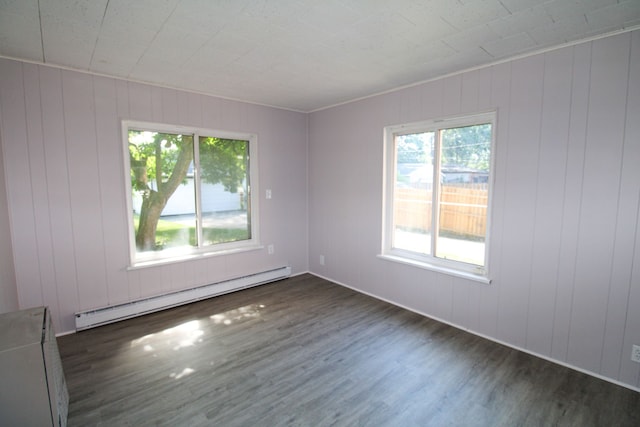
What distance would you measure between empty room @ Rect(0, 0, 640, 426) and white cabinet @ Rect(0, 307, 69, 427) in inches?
0.4

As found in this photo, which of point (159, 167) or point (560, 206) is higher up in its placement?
point (159, 167)

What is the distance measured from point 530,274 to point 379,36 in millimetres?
2259

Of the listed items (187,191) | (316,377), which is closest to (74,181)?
(187,191)

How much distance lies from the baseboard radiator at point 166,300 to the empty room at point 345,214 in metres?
0.02

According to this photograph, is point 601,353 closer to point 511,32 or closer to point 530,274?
point 530,274

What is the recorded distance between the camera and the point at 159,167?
11.4 ft

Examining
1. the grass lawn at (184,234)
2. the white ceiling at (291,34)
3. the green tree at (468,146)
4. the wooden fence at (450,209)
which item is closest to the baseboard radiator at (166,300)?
the grass lawn at (184,234)

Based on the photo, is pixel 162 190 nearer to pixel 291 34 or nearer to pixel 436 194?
pixel 291 34

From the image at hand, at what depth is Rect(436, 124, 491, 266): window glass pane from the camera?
291 centimetres

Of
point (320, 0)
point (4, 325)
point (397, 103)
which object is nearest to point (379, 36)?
point (320, 0)

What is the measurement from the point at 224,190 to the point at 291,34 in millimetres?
2327

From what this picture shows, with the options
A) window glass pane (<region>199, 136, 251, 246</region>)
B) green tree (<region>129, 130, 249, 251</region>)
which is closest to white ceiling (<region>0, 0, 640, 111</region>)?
green tree (<region>129, 130, 249, 251</region>)

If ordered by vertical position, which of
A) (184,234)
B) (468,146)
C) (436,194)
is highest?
(468,146)

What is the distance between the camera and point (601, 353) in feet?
7.55
